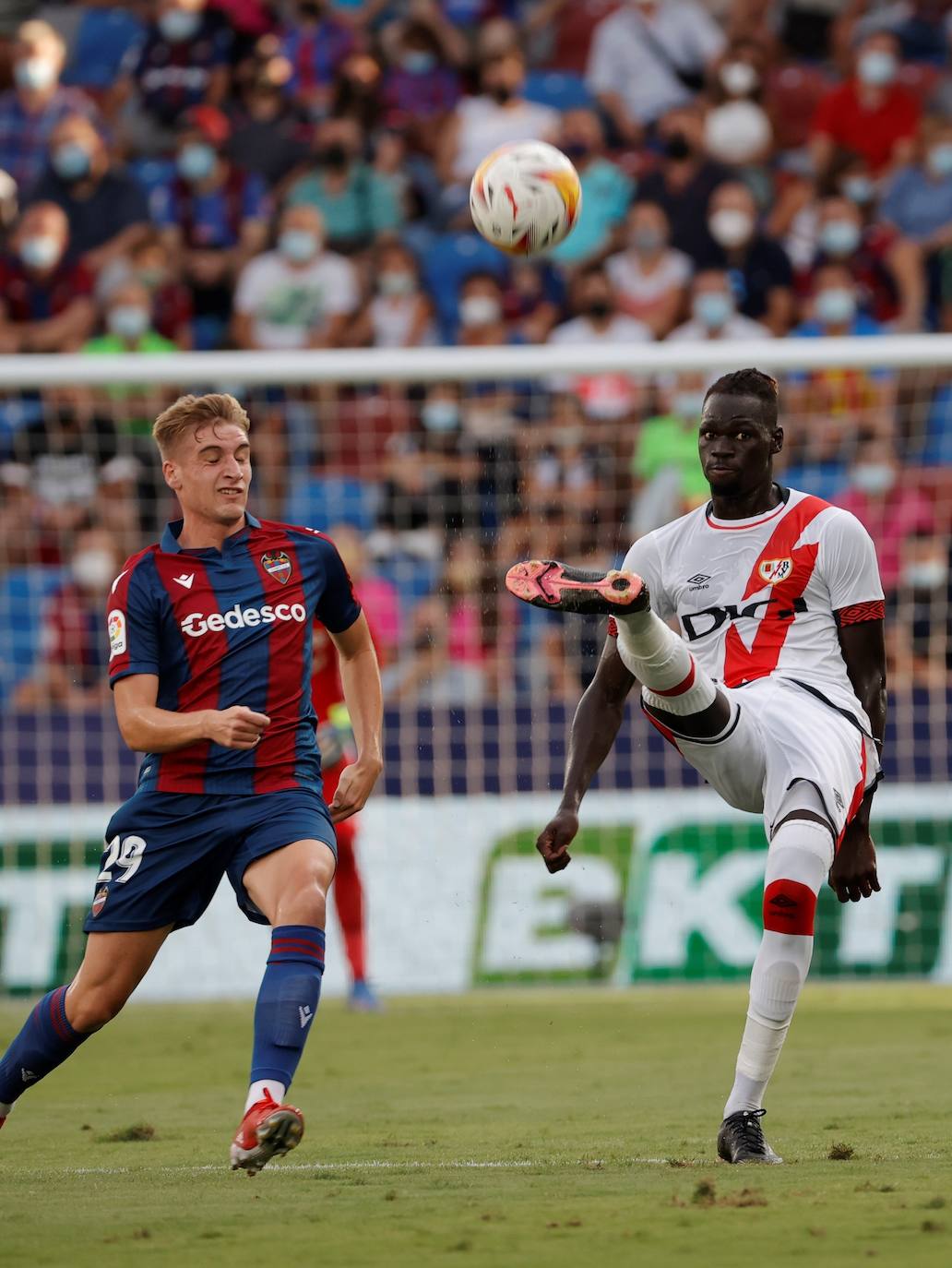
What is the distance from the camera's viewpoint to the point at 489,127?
17.3 metres

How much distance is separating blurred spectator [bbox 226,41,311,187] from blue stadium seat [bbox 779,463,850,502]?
567 cm

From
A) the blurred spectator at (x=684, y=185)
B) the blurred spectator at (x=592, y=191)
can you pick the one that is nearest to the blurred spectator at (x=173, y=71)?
the blurred spectator at (x=592, y=191)

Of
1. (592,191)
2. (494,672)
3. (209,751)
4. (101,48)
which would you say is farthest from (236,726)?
(101,48)

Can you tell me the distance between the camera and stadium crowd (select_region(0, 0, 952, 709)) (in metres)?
13.6

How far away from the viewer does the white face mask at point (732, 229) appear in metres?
16.1

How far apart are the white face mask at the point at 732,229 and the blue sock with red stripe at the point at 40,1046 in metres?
11.0

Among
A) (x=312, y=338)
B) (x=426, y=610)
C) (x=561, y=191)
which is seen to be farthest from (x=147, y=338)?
(x=561, y=191)

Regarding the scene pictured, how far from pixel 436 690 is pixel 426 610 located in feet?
1.83

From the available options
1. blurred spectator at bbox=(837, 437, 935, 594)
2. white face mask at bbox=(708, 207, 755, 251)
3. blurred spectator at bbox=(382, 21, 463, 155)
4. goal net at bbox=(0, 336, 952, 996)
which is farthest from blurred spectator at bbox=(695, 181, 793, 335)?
blurred spectator at bbox=(382, 21, 463, 155)

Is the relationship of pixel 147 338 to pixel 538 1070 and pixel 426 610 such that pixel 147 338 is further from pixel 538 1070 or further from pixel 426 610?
pixel 538 1070

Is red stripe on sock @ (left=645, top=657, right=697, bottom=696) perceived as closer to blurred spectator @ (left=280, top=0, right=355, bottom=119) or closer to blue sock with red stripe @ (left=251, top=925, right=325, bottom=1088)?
blue sock with red stripe @ (left=251, top=925, right=325, bottom=1088)

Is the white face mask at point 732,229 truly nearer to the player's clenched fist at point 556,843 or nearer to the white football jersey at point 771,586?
the white football jersey at point 771,586

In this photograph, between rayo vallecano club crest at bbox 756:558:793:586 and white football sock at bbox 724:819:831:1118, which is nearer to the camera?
white football sock at bbox 724:819:831:1118

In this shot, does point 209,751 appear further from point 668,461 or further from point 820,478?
point 820,478
